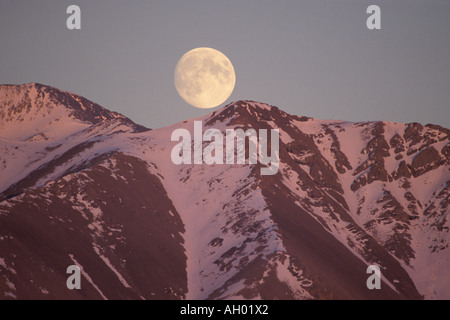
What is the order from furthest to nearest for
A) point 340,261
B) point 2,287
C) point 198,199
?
1. point 198,199
2. point 340,261
3. point 2,287

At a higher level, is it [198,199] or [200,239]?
[198,199]

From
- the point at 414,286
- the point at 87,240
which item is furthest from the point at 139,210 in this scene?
the point at 414,286

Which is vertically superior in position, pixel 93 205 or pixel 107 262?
pixel 93 205

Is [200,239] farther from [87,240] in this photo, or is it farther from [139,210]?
[87,240]

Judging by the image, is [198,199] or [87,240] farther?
[198,199]

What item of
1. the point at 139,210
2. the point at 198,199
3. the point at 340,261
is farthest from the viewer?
the point at 198,199

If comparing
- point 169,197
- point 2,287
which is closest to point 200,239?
point 169,197

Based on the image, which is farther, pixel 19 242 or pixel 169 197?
pixel 169 197

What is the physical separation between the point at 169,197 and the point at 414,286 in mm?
66070

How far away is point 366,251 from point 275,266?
49525 millimetres

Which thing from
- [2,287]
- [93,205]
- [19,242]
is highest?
[93,205]

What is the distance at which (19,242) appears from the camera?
134500mm

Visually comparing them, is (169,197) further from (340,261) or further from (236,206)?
(340,261)
